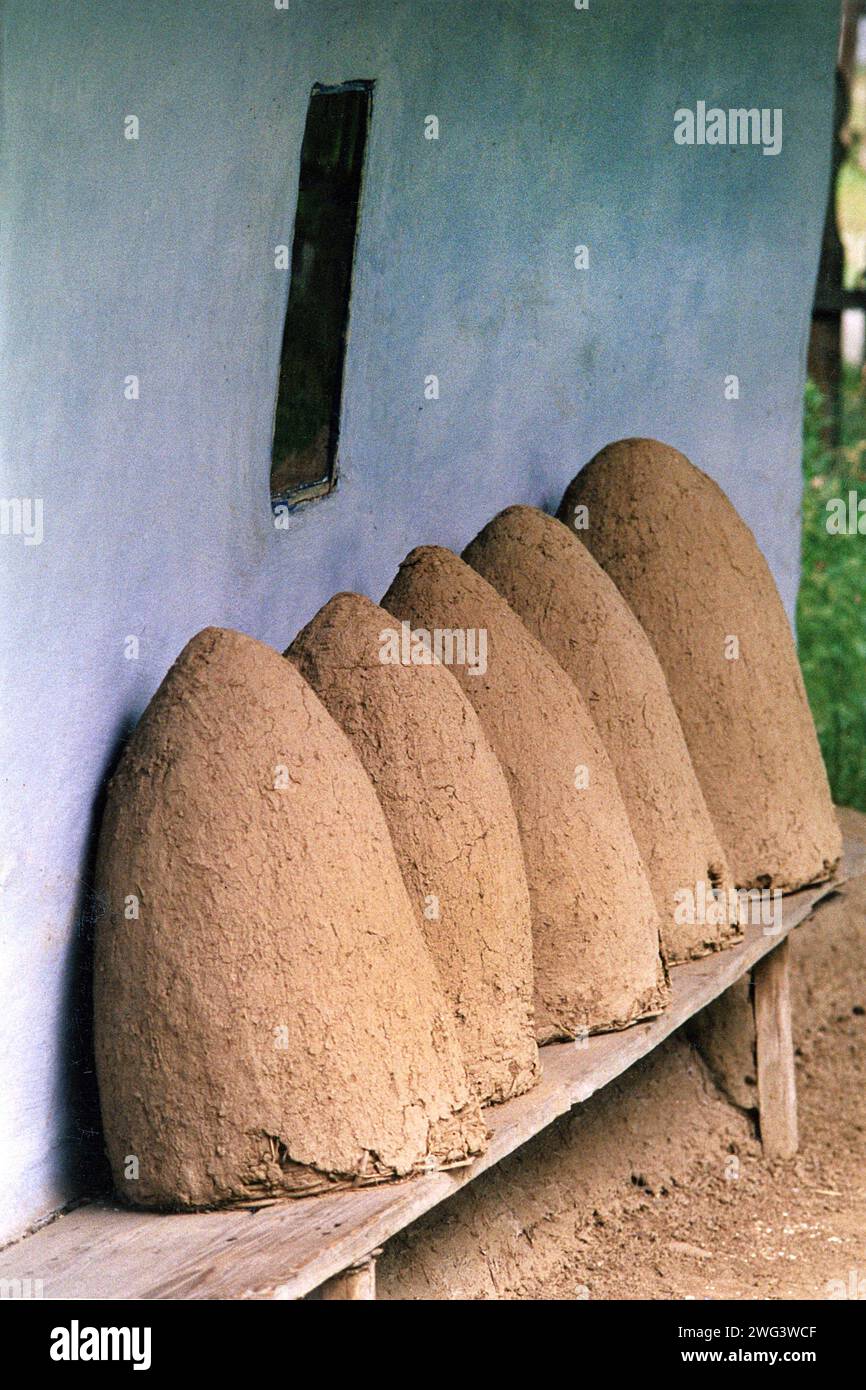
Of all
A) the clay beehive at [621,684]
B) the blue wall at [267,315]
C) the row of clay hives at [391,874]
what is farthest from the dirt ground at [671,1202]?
the blue wall at [267,315]

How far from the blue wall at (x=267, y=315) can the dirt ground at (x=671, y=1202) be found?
4.32 ft

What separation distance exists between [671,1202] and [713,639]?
1.55 metres

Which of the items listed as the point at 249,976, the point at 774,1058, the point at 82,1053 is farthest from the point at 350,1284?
the point at 774,1058

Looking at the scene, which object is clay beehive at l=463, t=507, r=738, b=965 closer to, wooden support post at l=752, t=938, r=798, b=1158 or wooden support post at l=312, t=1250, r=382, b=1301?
wooden support post at l=752, t=938, r=798, b=1158

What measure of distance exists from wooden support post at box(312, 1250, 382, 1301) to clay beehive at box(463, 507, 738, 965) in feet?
5.55

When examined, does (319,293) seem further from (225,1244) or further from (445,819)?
(225,1244)

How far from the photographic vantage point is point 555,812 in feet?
13.1

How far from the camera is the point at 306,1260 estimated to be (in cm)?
282

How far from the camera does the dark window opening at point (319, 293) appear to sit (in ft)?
13.0

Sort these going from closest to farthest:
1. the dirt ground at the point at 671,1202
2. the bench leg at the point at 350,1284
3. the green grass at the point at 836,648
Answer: the bench leg at the point at 350,1284 → the dirt ground at the point at 671,1202 → the green grass at the point at 836,648

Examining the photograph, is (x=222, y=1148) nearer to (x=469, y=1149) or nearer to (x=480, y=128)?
(x=469, y=1149)

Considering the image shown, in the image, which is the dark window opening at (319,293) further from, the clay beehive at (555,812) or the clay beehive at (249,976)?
the clay beehive at (249,976)

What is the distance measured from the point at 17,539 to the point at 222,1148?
1064mm
